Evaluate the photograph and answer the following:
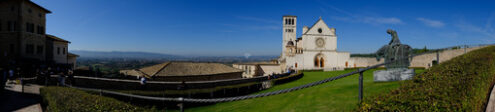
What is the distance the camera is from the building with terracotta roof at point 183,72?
18.8 m

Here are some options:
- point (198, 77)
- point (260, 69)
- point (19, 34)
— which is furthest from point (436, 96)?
point (260, 69)

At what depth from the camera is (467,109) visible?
8.52 feet

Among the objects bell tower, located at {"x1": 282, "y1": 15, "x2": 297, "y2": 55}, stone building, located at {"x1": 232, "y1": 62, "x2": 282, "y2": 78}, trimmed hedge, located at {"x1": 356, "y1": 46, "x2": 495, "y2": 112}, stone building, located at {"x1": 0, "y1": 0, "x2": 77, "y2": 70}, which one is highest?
bell tower, located at {"x1": 282, "y1": 15, "x2": 297, "y2": 55}

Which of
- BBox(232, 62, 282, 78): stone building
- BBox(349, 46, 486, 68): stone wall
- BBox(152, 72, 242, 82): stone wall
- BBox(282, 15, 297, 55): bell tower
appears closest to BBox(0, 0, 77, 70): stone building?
BBox(152, 72, 242, 82): stone wall

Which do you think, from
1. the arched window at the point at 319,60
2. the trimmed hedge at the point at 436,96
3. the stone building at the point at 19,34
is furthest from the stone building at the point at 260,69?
the trimmed hedge at the point at 436,96

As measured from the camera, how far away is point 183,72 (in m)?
20.3

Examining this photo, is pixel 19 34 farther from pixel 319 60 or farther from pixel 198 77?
pixel 319 60

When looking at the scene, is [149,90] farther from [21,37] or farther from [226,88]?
[21,37]

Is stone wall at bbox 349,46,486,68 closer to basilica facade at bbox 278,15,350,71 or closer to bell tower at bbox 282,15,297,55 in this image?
basilica facade at bbox 278,15,350,71

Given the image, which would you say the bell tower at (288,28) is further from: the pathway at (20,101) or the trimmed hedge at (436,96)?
the trimmed hedge at (436,96)

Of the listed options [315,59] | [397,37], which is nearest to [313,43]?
[315,59]

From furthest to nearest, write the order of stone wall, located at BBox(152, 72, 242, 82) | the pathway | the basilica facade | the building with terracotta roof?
the basilica facade < the building with terracotta roof < stone wall, located at BBox(152, 72, 242, 82) < the pathway

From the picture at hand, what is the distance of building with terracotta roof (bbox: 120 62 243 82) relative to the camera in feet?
61.7

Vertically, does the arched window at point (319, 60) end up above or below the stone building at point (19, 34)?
below
